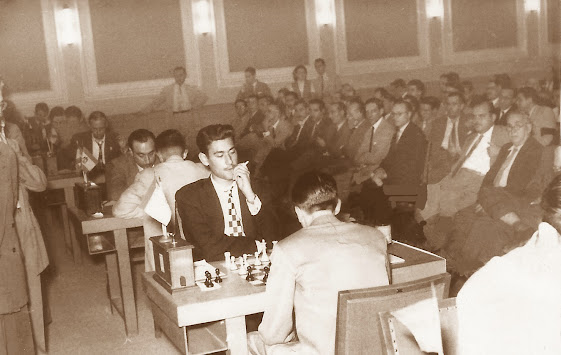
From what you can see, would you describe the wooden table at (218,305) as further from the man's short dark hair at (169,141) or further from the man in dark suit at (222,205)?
the man's short dark hair at (169,141)

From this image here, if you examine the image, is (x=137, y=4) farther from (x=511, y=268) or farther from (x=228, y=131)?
(x=511, y=268)

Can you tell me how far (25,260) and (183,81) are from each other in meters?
2.87

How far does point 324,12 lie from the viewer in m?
5.69

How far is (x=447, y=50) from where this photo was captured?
5.11 metres

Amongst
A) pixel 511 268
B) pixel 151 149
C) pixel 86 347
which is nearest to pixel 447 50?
pixel 151 149

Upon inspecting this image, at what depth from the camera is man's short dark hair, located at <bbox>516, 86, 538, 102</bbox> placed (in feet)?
14.6

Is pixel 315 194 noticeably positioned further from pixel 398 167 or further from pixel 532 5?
pixel 532 5

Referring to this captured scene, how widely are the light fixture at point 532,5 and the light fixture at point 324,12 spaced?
5.08 ft

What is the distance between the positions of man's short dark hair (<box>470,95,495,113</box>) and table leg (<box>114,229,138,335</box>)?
8.07 ft

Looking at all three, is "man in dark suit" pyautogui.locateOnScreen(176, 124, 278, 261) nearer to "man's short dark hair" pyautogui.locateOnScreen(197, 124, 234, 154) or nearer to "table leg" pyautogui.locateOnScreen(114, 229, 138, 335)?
"man's short dark hair" pyautogui.locateOnScreen(197, 124, 234, 154)

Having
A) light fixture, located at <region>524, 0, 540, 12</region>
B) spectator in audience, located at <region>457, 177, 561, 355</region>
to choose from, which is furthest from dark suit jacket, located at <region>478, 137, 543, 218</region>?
spectator in audience, located at <region>457, 177, 561, 355</region>

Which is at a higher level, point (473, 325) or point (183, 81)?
point (183, 81)

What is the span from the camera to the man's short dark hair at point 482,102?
4578 millimetres

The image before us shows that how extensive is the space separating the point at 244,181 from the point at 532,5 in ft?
8.84
